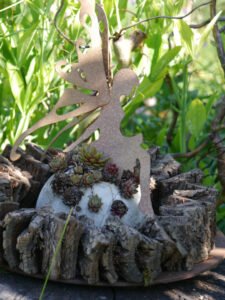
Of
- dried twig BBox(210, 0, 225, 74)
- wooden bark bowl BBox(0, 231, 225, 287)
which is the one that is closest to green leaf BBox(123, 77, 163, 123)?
dried twig BBox(210, 0, 225, 74)

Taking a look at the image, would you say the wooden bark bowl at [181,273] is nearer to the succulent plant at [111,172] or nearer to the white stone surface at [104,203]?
the white stone surface at [104,203]

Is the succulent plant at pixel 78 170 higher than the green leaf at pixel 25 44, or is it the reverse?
the green leaf at pixel 25 44

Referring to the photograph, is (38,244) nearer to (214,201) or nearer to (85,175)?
(85,175)

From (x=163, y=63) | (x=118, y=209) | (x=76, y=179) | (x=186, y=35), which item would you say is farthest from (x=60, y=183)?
(x=163, y=63)

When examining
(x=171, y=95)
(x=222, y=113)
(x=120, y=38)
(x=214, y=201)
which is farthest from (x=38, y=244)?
(x=171, y=95)

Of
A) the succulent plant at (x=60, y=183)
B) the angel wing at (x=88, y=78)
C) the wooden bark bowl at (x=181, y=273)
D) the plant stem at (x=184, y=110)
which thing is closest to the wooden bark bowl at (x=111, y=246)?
the wooden bark bowl at (x=181, y=273)

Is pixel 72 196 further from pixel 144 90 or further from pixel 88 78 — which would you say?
pixel 144 90
